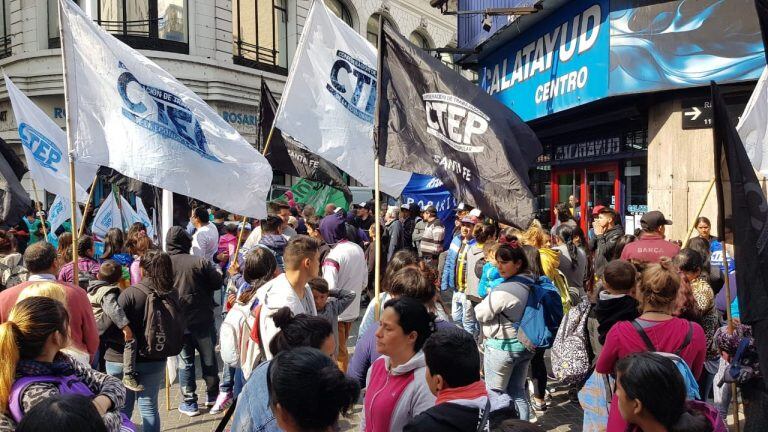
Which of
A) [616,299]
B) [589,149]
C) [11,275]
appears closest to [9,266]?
[11,275]

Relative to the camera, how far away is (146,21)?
19000 mm

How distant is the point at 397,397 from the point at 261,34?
21.4 metres

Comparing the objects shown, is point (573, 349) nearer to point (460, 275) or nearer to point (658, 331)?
point (658, 331)

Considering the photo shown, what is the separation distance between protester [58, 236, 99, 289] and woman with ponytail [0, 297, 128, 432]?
3.13 meters

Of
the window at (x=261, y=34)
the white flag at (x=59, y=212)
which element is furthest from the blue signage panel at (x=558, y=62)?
the window at (x=261, y=34)

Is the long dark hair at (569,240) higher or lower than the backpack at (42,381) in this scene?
higher

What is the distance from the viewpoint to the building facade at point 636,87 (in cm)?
943

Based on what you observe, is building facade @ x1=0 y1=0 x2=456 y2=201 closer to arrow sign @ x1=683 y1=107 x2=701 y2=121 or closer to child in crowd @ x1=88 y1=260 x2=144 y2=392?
arrow sign @ x1=683 y1=107 x2=701 y2=121

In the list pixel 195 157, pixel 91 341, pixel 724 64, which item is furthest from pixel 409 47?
pixel 724 64

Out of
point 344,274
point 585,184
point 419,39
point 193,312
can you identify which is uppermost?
point 419,39

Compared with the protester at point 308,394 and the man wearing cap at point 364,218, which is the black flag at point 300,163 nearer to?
the man wearing cap at point 364,218

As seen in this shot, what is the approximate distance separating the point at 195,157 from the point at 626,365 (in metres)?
3.94

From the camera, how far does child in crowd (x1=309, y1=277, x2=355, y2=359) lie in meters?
4.60

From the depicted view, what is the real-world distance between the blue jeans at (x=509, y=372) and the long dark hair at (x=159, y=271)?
2606mm
